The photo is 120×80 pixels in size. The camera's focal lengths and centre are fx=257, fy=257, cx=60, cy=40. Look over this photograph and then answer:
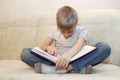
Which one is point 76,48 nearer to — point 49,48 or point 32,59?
point 49,48

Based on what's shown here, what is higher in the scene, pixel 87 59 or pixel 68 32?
pixel 68 32

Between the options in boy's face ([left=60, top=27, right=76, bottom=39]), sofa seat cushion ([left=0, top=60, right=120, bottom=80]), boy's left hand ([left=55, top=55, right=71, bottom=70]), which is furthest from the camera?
boy's face ([left=60, top=27, right=76, bottom=39])

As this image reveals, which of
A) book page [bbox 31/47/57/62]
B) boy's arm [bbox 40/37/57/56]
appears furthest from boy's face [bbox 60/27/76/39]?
book page [bbox 31/47/57/62]

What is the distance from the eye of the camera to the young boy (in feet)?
5.09

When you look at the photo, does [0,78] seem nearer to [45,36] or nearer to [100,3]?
[45,36]

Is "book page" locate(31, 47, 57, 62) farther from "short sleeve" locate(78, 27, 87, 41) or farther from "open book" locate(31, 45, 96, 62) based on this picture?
"short sleeve" locate(78, 27, 87, 41)

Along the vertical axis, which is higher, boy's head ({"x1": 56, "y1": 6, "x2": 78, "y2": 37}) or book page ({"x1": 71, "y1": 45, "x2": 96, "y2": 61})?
boy's head ({"x1": 56, "y1": 6, "x2": 78, "y2": 37})

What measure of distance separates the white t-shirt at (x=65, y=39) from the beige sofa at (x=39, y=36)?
202 millimetres

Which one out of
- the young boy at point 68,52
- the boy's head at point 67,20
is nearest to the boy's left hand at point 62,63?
the young boy at point 68,52

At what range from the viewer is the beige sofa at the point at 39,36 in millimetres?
1548

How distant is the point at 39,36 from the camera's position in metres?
2.08

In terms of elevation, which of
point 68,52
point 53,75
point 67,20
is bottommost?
point 53,75

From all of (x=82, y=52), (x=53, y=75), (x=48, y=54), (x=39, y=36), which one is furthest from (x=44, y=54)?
(x=39, y=36)

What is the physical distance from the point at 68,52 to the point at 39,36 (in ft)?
1.75
